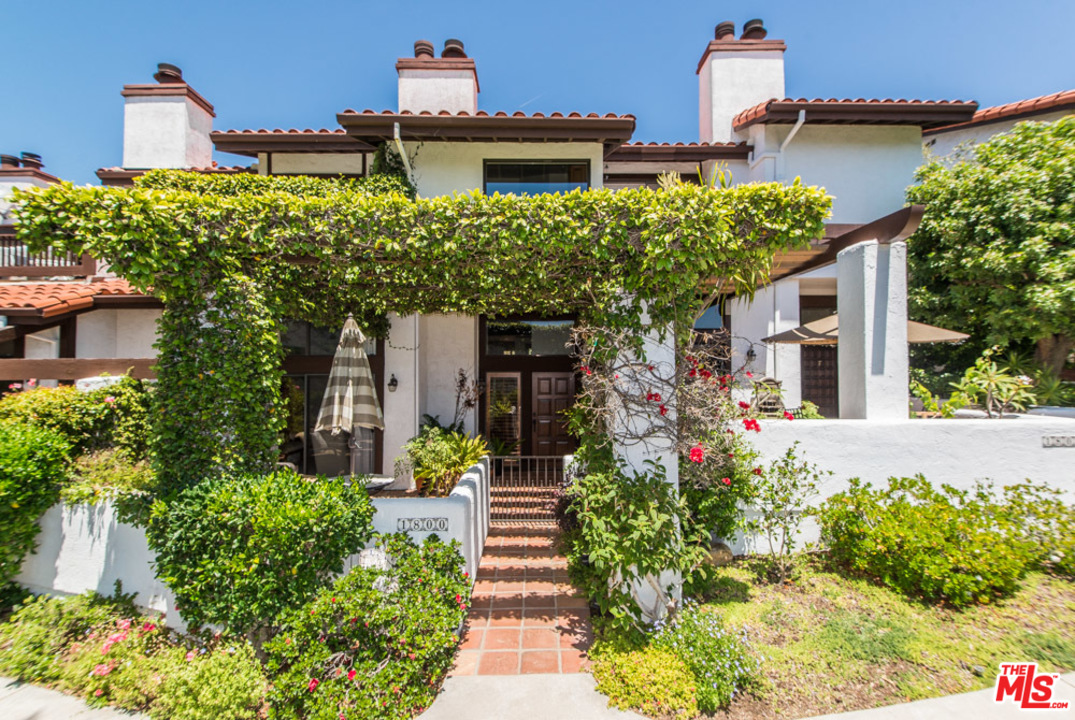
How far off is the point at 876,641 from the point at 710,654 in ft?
5.27

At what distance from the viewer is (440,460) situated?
7.19 meters

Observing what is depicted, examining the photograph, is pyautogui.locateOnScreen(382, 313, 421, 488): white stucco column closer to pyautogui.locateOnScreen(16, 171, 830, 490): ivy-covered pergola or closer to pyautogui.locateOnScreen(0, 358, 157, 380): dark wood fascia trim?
pyautogui.locateOnScreen(0, 358, 157, 380): dark wood fascia trim

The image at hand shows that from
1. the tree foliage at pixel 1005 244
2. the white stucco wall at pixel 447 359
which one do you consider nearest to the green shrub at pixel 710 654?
the white stucco wall at pixel 447 359

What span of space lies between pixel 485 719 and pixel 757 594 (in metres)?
3.12

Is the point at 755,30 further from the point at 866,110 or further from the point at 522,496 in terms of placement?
the point at 522,496

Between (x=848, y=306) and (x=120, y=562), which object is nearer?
(x=120, y=562)

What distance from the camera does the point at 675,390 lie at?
4.43 metres

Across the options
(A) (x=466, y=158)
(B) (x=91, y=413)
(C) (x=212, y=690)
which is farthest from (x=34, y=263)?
(C) (x=212, y=690)

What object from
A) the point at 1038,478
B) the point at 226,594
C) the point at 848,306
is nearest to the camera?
the point at 226,594

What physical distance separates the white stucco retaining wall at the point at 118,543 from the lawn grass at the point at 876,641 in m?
2.91

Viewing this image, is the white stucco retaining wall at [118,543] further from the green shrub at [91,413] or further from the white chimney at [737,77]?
the white chimney at [737,77]

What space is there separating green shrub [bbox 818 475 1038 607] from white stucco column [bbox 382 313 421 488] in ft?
22.7

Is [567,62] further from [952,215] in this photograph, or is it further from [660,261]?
[952,215]

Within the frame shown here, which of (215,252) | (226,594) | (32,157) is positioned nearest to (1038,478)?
(226,594)
